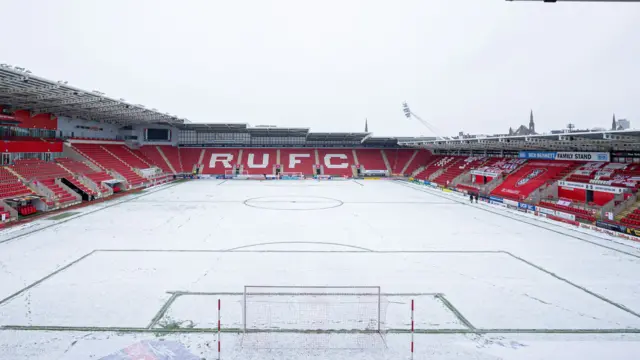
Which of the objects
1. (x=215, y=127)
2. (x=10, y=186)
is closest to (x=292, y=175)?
(x=215, y=127)

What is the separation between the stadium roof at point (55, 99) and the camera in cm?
2153

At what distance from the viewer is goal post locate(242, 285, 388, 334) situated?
9.43 metres

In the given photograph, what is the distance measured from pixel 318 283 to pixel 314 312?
2.01 metres

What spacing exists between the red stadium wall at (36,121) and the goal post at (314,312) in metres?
33.4

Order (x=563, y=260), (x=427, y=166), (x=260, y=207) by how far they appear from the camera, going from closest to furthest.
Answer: (x=563, y=260), (x=260, y=207), (x=427, y=166)

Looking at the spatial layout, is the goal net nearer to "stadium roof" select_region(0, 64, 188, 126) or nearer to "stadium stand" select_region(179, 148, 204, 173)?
"stadium roof" select_region(0, 64, 188, 126)

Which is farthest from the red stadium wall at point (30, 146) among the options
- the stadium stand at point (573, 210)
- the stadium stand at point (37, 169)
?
the stadium stand at point (573, 210)

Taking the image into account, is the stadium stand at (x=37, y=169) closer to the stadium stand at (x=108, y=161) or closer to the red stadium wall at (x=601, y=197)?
the stadium stand at (x=108, y=161)

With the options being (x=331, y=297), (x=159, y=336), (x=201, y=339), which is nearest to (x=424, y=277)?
(x=331, y=297)

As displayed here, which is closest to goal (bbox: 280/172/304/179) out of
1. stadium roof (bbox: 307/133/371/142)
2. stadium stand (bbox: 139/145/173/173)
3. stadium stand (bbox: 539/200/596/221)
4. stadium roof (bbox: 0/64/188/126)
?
stadium roof (bbox: 307/133/371/142)

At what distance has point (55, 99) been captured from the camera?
28.7 m

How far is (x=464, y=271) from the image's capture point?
14.1 metres

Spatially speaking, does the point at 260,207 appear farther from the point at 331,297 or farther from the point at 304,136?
the point at 304,136

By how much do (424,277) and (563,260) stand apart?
748 cm
